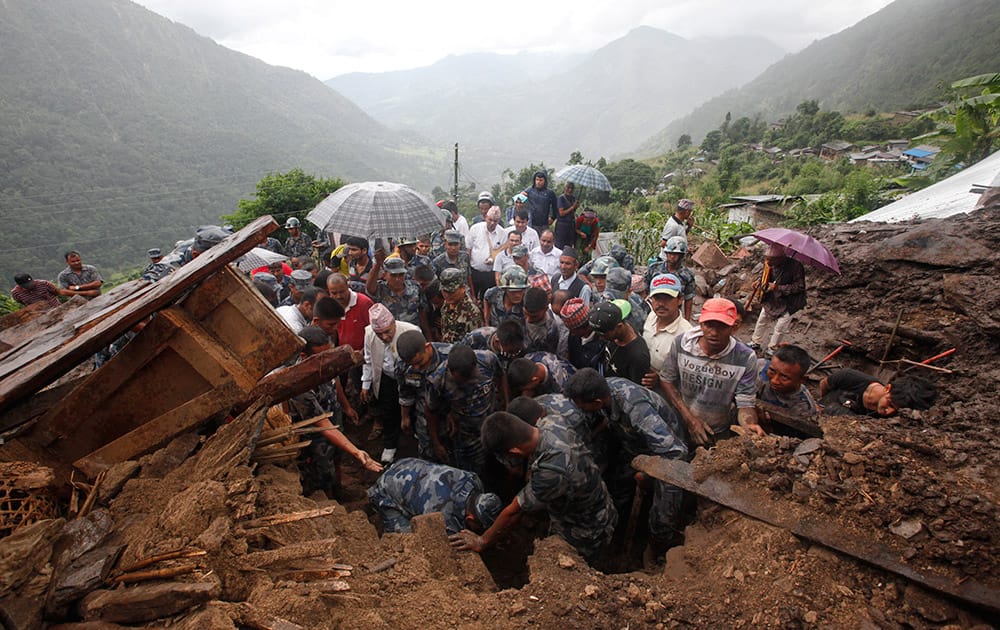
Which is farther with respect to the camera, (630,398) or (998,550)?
(630,398)

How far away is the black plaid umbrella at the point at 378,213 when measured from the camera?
6.04 meters

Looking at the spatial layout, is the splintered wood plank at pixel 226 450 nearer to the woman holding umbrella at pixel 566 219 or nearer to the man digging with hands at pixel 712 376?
the man digging with hands at pixel 712 376

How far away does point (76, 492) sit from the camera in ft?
7.69

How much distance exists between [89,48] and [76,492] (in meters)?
142

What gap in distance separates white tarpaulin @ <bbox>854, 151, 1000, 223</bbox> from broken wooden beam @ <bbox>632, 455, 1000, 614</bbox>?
726cm

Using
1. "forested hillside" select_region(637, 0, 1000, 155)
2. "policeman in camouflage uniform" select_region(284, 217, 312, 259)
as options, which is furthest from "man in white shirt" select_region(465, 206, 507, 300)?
"forested hillside" select_region(637, 0, 1000, 155)

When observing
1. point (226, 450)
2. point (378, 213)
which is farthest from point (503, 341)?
point (378, 213)

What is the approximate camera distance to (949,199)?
26.5ft

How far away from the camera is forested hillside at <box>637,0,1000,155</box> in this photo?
49.6m

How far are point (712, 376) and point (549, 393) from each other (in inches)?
51.0

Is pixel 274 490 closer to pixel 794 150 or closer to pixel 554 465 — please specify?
pixel 554 465

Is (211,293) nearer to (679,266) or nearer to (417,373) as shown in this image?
(417,373)

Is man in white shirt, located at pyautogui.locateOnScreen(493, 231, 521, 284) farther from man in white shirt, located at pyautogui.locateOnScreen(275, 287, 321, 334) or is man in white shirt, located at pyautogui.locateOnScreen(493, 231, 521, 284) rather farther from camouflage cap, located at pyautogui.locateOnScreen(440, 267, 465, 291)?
man in white shirt, located at pyautogui.locateOnScreen(275, 287, 321, 334)

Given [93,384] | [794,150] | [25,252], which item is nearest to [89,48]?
[25,252]
